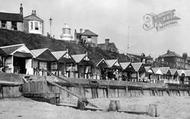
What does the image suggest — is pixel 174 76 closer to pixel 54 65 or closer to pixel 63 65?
pixel 63 65

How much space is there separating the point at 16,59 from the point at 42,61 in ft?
15.4

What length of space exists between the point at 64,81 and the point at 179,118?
1990 cm

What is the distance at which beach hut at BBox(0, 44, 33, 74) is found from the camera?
4472 cm

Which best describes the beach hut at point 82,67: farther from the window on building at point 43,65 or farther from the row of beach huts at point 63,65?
the window on building at point 43,65

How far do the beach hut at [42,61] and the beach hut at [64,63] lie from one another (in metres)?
1.14

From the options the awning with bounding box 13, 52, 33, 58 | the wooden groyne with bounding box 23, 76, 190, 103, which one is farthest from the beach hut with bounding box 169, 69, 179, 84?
the awning with bounding box 13, 52, 33, 58

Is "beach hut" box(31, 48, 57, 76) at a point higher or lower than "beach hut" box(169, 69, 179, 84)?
higher

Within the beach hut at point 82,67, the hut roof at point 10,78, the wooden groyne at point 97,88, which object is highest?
the beach hut at point 82,67

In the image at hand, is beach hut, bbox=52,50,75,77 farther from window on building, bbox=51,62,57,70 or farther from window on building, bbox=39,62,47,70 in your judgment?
window on building, bbox=39,62,47,70

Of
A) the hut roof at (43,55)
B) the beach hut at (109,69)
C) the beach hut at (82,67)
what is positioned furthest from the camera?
the beach hut at (109,69)

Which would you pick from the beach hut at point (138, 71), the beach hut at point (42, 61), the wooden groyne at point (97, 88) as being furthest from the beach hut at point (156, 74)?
the beach hut at point (42, 61)

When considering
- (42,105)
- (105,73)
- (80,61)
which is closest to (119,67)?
Result: (105,73)

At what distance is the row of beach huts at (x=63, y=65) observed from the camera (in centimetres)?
4612

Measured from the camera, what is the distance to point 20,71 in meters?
47.4
